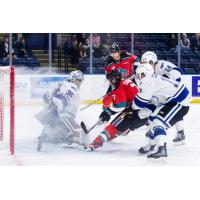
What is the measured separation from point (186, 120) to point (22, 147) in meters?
1.23

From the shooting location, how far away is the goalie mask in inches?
209

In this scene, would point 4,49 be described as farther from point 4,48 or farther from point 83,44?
point 83,44

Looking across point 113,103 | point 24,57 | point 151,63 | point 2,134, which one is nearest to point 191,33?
point 151,63

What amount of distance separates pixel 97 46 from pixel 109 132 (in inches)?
26.6

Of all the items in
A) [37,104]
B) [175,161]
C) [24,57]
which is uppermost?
[24,57]

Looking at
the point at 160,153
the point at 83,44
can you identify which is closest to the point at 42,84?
the point at 83,44

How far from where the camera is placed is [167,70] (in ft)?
17.4

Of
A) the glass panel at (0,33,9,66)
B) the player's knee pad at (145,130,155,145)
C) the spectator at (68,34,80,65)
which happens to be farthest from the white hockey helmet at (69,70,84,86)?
the player's knee pad at (145,130,155,145)

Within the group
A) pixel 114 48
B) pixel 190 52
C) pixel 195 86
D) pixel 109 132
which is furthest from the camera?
pixel 190 52

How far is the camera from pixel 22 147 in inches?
203

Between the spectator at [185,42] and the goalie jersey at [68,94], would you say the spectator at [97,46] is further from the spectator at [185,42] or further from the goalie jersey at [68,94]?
the spectator at [185,42]

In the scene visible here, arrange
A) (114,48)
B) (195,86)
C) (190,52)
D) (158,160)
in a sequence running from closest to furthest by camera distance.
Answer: (158,160), (114,48), (195,86), (190,52)

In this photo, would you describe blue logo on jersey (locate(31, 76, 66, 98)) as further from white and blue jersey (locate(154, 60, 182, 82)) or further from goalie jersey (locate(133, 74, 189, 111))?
white and blue jersey (locate(154, 60, 182, 82))

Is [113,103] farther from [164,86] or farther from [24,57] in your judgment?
[24,57]
